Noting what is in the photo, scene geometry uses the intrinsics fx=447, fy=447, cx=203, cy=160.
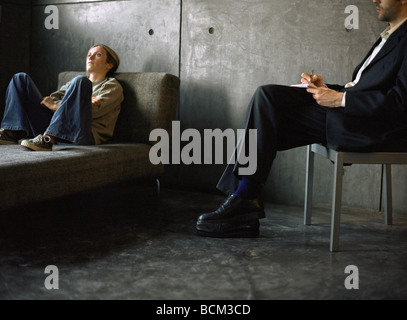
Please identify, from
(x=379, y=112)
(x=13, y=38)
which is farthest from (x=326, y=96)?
(x=13, y=38)

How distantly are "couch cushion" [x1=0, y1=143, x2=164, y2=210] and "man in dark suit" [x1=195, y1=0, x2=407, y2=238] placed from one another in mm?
682

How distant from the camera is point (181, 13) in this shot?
3.44 meters

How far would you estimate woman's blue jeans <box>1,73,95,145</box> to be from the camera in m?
2.64

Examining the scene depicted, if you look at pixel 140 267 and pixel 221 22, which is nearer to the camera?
pixel 140 267

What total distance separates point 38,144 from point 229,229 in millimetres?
1173

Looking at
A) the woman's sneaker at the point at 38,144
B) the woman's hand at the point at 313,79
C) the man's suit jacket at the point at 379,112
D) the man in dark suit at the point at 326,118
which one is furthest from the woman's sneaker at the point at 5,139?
the man's suit jacket at the point at 379,112

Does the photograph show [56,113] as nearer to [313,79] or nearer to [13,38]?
[313,79]

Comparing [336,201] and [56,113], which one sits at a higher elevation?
[56,113]

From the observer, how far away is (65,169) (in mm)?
2279

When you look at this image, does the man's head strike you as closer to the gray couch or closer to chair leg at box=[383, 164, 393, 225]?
chair leg at box=[383, 164, 393, 225]

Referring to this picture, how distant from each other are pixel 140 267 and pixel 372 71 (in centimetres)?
138
